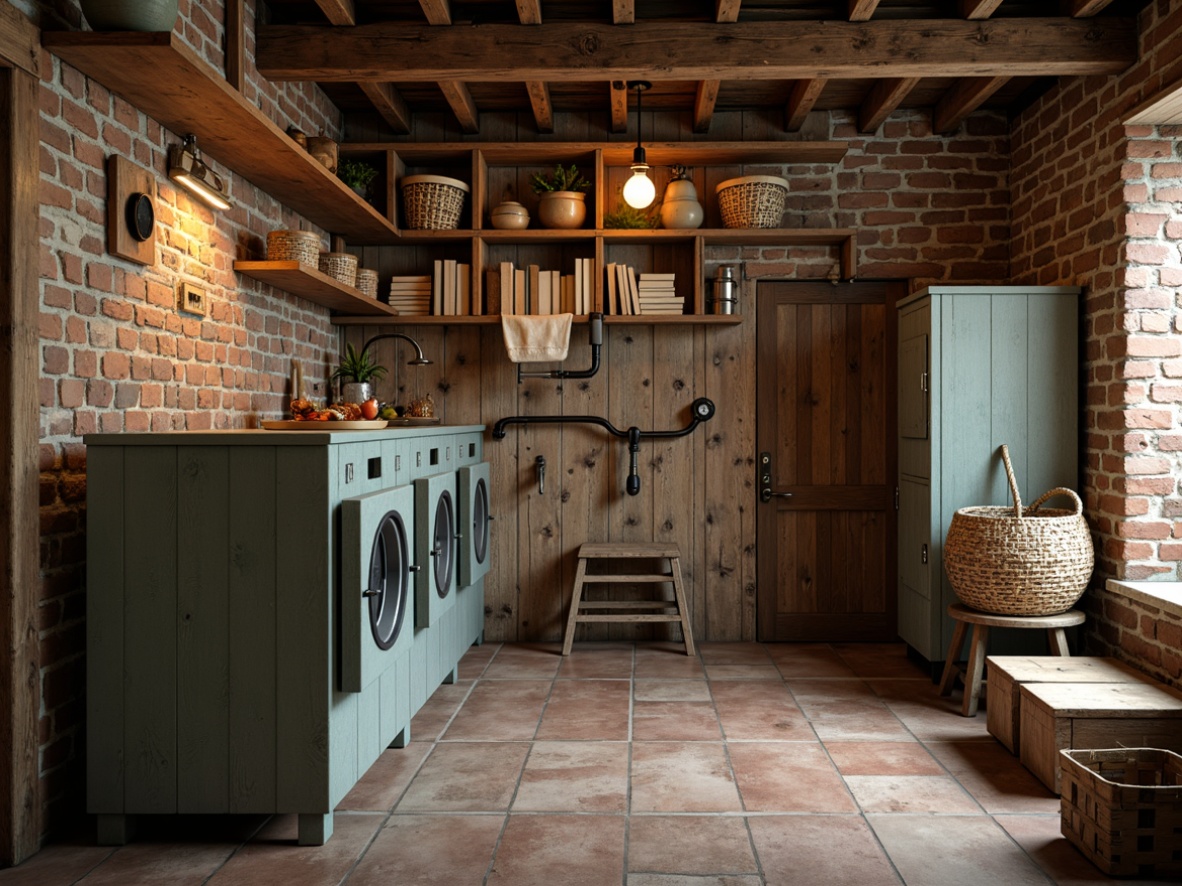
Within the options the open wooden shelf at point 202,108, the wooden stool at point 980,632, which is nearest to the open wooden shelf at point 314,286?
the open wooden shelf at point 202,108

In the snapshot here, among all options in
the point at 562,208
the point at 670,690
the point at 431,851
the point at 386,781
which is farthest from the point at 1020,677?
the point at 562,208

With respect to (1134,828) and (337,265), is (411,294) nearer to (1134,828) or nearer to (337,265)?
(337,265)

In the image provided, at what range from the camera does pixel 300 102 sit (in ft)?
13.0

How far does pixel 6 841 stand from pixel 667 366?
3.34 m

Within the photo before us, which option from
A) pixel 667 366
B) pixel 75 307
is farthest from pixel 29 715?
pixel 667 366

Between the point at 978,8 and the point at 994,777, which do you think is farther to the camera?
the point at 978,8

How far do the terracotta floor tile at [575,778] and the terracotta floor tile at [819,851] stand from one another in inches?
17.4

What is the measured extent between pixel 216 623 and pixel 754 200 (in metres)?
3.14

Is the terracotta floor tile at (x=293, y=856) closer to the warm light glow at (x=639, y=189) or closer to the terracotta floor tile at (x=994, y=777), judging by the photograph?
the terracotta floor tile at (x=994, y=777)

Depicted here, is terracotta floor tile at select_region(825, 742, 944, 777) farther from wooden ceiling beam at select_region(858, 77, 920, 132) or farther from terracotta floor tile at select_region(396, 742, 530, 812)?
wooden ceiling beam at select_region(858, 77, 920, 132)

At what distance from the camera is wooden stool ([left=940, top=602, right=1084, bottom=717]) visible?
334 cm

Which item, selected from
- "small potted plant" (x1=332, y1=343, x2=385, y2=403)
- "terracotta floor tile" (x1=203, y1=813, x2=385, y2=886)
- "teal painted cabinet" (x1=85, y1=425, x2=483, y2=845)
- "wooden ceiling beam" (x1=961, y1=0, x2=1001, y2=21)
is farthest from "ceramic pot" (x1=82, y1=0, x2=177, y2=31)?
"wooden ceiling beam" (x1=961, y1=0, x2=1001, y2=21)

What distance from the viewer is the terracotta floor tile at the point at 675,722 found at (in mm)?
3213

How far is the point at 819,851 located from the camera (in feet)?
7.61
